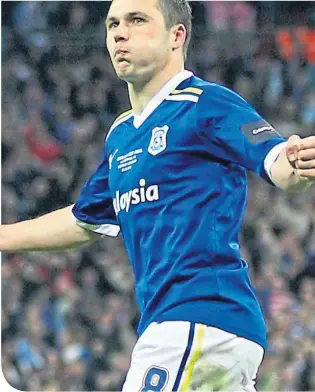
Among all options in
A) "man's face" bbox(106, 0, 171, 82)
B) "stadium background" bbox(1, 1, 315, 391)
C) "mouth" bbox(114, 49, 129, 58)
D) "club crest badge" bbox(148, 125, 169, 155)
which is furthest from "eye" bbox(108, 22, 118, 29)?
"stadium background" bbox(1, 1, 315, 391)

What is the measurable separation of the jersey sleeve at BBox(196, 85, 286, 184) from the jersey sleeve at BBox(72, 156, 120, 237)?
61cm

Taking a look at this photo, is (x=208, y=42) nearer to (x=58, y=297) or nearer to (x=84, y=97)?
(x=84, y=97)

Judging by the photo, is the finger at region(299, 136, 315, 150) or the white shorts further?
the white shorts

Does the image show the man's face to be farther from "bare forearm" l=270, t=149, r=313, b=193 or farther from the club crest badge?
"bare forearm" l=270, t=149, r=313, b=193

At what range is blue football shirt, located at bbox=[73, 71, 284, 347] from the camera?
9.48ft

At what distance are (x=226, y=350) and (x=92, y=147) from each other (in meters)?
7.87

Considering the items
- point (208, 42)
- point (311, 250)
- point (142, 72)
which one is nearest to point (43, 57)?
point (208, 42)

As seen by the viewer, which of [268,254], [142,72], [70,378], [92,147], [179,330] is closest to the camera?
[179,330]

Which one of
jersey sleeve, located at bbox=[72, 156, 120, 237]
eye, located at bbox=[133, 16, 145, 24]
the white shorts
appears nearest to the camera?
the white shorts

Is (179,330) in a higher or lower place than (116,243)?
higher

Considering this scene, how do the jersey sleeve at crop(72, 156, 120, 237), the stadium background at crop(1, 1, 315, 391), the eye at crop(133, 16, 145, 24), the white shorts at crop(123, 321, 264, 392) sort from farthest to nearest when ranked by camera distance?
the stadium background at crop(1, 1, 315, 391) < the jersey sleeve at crop(72, 156, 120, 237) < the eye at crop(133, 16, 145, 24) < the white shorts at crop(123, 321, 264, 392)

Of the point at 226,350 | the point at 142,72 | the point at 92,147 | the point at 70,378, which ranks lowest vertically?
the point at 70,378

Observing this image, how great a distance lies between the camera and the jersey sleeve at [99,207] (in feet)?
11.3

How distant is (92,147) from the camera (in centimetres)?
1066
